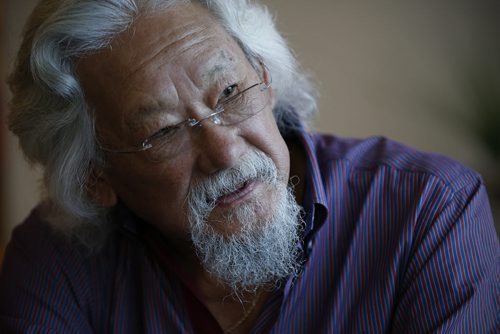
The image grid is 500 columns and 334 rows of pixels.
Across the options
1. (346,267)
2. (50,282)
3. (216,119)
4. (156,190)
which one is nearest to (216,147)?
(216,119)

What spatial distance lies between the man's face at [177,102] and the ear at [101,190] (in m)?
0.15

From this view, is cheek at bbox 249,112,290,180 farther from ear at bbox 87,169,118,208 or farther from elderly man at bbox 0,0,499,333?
ear at bbox 87,169,118,208

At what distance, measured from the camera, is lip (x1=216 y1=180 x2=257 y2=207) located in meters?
1.26

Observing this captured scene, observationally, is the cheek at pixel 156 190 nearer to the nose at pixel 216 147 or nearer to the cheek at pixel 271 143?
the nose at pixel 216 147

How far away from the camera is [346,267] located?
132 cm

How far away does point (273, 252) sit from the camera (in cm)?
134

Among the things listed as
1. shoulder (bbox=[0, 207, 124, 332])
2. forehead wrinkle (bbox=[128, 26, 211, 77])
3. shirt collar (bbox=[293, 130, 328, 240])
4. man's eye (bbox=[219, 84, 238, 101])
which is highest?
forehead wrinkle (bbox=[128, 26, 211, 77])

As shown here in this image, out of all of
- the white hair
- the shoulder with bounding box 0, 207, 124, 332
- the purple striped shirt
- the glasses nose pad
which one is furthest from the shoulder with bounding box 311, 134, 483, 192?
the shoulder with bounding box 0, 207, 124, 332

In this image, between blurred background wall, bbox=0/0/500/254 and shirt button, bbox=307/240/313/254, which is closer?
shirt button, bbox=307/240/313/254

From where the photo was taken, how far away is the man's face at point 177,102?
1222 mm

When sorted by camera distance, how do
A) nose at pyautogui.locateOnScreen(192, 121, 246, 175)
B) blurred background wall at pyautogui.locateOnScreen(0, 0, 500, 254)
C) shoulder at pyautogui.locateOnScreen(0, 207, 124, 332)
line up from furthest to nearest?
blurred background wall at pyautogui.locateOnScreen(0, 0, 500, 254), shoulder at pyautogui.locateOnScreen(0, 207, 124, 332), nose at pyautogui.locateOnScreen(192, 121, 246, 175)

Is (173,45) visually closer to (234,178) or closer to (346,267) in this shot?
(234,178)

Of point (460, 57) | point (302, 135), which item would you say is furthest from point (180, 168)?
point (460, 57)

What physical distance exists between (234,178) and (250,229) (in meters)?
0.14
